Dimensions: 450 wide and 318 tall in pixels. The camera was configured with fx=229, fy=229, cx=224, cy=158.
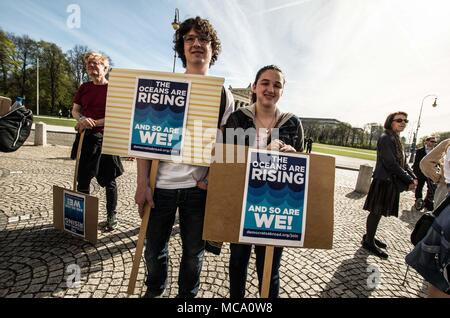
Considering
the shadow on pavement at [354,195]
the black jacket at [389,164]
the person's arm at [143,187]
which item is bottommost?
the shadow on pavement at [354,195]

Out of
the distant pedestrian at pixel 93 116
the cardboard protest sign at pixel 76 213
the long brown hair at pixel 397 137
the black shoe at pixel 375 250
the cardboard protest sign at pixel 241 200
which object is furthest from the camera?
the black shoe at pixel 375 250

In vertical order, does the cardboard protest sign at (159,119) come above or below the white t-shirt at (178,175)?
above

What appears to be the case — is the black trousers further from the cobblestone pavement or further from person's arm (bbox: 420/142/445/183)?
person's arm (bbox: 420/142/445/183)

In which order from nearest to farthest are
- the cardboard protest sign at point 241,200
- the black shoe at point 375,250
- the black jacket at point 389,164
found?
the cardboard protest sign at point 241,200 → the black jacket at point 389,164 → the black shoe at point 375,250

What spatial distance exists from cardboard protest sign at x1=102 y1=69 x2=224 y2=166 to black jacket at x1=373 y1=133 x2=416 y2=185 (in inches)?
114

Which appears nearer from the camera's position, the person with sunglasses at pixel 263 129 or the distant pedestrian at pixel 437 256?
the distant pedestrian at pixel 437 256

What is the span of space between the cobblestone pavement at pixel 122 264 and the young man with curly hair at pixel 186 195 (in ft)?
1.98

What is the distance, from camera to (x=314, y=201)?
1.63 meters

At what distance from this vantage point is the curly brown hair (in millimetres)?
1845

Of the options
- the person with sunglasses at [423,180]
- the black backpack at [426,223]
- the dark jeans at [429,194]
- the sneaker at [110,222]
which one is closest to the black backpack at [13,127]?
the sneaker at [110,222]

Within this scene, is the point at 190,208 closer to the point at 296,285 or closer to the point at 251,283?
the point at 251,283

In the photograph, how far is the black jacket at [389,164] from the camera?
3.23 m

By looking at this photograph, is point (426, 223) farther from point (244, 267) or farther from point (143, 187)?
point (143, 187)

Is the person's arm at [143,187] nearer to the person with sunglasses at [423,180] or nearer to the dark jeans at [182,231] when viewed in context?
the dark jeans at [182,231]
